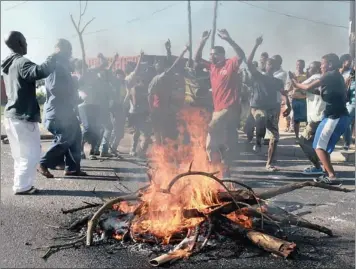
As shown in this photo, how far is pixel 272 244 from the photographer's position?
3.31 metres

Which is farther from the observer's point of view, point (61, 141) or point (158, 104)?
point (158, 104)

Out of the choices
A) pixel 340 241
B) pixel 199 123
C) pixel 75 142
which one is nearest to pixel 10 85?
pixel 75 142

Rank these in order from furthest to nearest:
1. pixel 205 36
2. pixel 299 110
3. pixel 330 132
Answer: pixel 299 110, pixel 205 36, pixel 330 132

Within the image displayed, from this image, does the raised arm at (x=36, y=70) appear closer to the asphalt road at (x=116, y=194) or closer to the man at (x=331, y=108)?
the asphalt road at (x=116, y=194)

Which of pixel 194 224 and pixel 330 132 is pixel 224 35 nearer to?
pixel 330 132

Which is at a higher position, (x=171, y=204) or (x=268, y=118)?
(x=268, y=118)

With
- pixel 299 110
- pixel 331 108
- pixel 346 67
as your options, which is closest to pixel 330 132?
pixel 331 108

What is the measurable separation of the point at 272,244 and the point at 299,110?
616 centimetres

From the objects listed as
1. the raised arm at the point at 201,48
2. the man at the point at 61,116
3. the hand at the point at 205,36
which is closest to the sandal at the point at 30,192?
the man at the point at 61,116

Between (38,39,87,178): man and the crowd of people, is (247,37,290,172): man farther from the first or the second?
(38,39,87,178): man

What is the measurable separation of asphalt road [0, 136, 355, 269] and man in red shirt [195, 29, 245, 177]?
24.2 inches

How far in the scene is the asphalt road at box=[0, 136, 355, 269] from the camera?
3232mm

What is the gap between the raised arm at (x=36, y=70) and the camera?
4.90 metres

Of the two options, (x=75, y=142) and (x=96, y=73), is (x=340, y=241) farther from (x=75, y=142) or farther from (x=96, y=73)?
(x=96, y=73)
